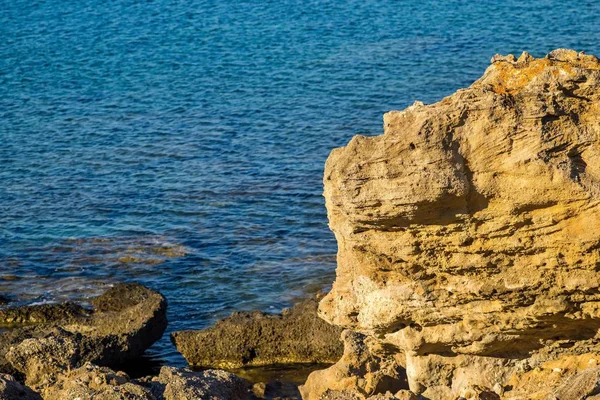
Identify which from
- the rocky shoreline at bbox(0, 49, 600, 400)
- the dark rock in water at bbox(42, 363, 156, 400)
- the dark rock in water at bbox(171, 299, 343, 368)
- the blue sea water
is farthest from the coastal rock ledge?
the blue sea water

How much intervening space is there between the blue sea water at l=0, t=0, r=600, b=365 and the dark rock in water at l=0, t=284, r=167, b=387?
47.8 inches

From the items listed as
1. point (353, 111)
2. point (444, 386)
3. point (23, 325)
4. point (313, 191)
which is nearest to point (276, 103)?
point (353, 111)

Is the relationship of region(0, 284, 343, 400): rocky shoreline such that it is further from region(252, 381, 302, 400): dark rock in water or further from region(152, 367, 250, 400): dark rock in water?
region(152, 367, 250, 400): dark rock in water

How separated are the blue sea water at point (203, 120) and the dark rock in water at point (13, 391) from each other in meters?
9.04

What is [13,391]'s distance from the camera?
18.8 meters

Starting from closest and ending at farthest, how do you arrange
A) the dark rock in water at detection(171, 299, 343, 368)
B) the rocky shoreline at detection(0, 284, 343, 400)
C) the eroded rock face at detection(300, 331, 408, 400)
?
the eroded rock face at detection(300, 331, 408, 400) → the rocky shoreline at detection(0, 284, 343, 400) → the dark rock in water at detection(171, 299, 343, 368)

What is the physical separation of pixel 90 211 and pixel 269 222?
7422mm

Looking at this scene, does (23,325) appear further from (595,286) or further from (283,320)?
Answer: (595,286)

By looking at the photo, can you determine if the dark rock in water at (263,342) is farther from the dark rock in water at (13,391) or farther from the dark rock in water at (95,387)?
the dark rock in water at (13,391)

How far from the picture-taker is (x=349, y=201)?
15562mm

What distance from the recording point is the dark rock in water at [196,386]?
1838cm

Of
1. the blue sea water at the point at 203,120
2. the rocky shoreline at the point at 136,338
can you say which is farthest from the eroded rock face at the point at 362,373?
the blue sea water at the point at 203,120

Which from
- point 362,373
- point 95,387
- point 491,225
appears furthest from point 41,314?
point 491,225

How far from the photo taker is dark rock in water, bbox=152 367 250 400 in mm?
18375
